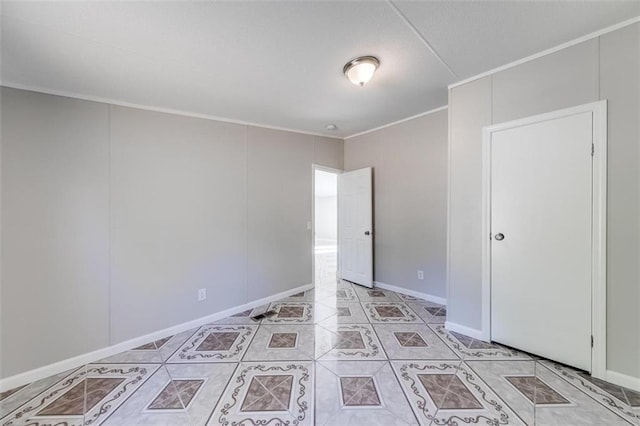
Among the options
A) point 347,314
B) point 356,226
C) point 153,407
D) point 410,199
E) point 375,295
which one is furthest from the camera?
point 356,226

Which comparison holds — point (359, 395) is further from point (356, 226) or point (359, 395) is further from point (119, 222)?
point (356, 226)

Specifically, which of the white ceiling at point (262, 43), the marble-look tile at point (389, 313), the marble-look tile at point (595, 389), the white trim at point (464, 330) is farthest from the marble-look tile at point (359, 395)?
the white ceiling at point (262, 43)

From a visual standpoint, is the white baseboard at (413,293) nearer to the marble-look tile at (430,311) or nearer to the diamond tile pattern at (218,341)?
the marble-look tile at (430,311)

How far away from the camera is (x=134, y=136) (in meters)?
2.46

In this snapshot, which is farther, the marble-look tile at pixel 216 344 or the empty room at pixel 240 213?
the marble-look tile at pixel 216 344

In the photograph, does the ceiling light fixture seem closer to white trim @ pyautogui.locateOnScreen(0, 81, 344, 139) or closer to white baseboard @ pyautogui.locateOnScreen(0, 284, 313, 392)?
white trim @ pyautogui.locateOnScreen(0, 81, 344, 139)

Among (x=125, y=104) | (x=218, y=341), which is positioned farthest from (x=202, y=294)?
(x=125, y=104)

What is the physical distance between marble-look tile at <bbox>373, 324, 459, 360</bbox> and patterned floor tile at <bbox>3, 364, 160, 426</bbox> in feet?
6.71

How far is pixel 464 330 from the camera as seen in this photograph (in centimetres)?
246

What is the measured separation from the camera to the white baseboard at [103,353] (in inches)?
74.0

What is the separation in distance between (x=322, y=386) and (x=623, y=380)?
208cm

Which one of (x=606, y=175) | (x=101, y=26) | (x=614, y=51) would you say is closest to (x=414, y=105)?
(x=614, y=51)

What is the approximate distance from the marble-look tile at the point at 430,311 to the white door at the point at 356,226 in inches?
34.2

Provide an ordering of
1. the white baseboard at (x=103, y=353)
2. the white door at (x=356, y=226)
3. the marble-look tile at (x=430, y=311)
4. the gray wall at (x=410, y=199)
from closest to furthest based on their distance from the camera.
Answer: the white baseboard at (x=103, y=353) < the marble-look tile at (x=430, y=311) < the gray wall at (x=410, y=199) < the white door at (x=356, y=226)
